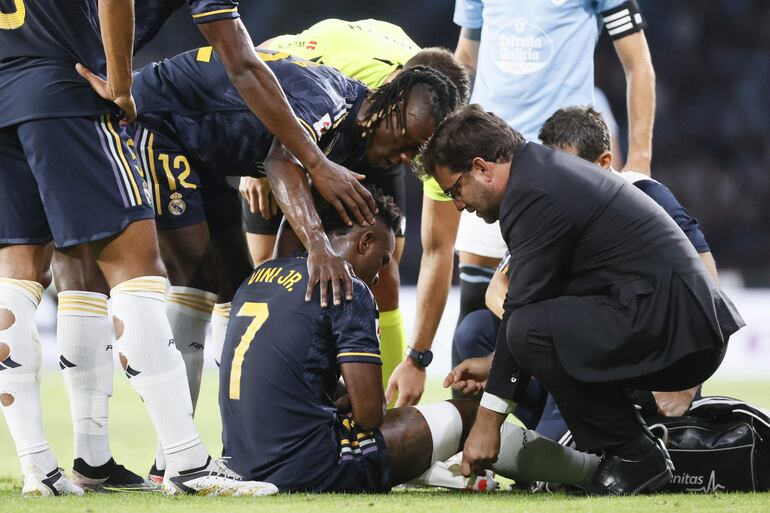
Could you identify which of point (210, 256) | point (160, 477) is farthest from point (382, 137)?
point (160, 477)

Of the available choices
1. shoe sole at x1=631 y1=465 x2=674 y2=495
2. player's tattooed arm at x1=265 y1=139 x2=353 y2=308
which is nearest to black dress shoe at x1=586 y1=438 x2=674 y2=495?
shoe sole at x1=631 y1=465 x2=674 y2=495

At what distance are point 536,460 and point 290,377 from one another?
2.70 ft

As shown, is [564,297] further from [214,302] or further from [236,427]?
[214,302]

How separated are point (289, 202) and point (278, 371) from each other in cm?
56

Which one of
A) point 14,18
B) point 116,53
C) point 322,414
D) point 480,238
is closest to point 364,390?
point 322,414

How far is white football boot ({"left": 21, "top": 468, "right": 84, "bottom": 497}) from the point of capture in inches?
122

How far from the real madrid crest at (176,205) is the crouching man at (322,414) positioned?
0.54 metres

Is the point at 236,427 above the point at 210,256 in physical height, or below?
below

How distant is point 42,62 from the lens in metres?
3.17

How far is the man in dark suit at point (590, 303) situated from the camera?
3125mm

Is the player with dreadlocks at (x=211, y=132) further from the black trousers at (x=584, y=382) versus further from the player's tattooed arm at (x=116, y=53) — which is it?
the black trousers at (x=584, y=382)

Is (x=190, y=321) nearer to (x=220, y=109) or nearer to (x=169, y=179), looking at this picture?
(x=169, y=179)

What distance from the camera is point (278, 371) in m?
3.22

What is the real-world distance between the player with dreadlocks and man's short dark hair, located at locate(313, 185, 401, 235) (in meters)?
0.21
